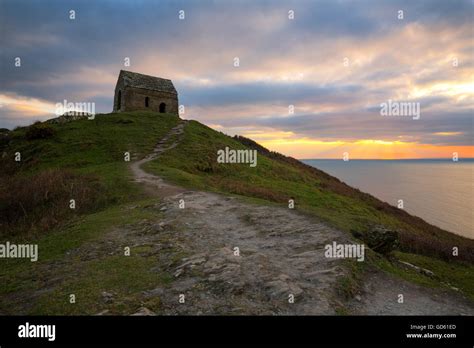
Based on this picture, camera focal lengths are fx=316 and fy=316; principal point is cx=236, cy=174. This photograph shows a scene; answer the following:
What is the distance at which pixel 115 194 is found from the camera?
66.1ft

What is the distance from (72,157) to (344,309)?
1285 inches

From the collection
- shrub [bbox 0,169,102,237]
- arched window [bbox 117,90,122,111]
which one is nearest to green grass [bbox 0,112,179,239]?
shrub [bbox 0,169,102,237]

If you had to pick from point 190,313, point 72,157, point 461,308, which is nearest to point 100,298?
point 190,313

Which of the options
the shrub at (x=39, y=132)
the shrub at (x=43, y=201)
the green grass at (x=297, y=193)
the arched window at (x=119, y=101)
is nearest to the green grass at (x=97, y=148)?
the shrub at (x=39, y=132)

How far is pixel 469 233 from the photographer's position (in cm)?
4428

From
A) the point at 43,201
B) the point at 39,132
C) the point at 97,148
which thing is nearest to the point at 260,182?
the point at 97,148

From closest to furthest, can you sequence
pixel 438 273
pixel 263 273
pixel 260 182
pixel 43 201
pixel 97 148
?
pixel 263 273, pixel 438 273, pixel 43 201, pixel 260 182, pixel 97 148

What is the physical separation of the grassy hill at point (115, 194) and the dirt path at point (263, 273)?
3.48ft

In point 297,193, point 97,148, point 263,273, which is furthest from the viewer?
point 97,148

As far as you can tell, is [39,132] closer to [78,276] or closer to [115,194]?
[115,194]

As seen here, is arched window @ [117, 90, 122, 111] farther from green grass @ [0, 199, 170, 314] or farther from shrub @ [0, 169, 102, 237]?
green grass @ [0, 199, 170, 314]

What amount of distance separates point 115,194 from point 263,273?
14.2 meters

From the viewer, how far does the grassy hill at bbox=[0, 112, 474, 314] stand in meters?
10.0
